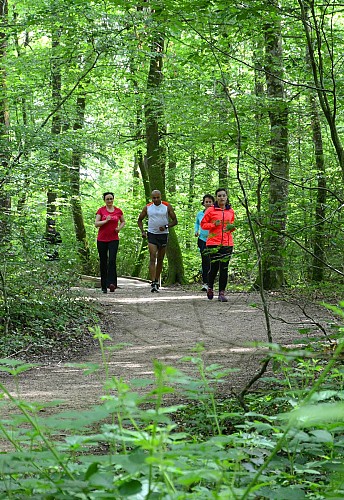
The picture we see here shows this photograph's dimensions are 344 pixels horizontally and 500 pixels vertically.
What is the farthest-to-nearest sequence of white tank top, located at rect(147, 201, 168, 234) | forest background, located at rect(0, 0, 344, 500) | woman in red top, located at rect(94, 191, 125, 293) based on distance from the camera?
white tank top, located at rect(147, 201, 168, 234)
woman in red top, located at rect(94, 191, 125, 293)
forest background, located at rect(0, 0, 344, 500)

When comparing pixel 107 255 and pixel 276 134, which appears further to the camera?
pixel 107 255

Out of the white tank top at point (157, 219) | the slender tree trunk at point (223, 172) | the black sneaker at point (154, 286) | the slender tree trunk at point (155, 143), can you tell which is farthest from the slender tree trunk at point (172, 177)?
the white tank top at point (157, 219)

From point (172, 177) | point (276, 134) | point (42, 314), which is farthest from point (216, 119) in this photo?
point (172, 177)

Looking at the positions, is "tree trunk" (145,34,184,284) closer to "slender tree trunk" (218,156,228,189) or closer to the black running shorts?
"slender tree trunk" (218,156,228,189)

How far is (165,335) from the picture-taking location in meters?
10.2

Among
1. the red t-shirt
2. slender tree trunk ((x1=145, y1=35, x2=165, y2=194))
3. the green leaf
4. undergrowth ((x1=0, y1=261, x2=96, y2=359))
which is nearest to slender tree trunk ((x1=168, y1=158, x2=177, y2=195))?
slender tree trunk ((x1=145, y1=35, x2=165, y2=194))

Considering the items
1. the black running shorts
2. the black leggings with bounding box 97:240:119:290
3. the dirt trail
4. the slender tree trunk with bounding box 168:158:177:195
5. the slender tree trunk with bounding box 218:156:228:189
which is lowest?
the dirt trail

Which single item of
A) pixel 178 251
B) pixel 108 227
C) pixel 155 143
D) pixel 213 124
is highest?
pixel 155 143

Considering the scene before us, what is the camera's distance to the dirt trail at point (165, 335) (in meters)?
6.90

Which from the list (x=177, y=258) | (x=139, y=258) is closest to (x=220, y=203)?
(x=177, y=258)

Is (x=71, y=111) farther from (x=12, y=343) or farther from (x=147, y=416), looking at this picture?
(x=147, y=416)

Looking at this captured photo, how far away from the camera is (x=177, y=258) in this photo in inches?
839

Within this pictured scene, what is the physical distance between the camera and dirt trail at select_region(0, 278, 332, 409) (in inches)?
272

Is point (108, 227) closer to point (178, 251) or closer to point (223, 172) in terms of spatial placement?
point (178, 251)
